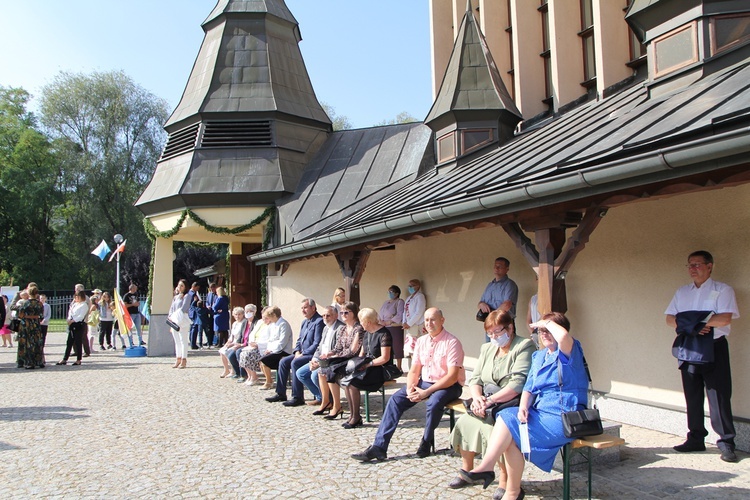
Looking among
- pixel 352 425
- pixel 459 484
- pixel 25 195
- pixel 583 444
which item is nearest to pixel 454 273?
pixel 352 425

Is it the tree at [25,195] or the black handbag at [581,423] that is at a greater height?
the tree at [25,195]

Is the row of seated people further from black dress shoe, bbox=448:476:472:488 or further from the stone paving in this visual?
the stone paving

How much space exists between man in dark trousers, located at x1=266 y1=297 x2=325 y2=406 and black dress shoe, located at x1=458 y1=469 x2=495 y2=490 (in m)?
4.08

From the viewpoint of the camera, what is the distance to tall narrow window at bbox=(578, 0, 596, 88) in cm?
1166

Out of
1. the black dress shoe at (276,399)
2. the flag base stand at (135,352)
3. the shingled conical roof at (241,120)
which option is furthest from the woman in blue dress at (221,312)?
the black dress shoe at (276,399)

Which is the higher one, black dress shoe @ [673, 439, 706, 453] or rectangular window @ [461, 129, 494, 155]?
rectangular window @ [461, 129, 494, 155]

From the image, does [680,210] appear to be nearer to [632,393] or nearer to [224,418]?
[632,393]

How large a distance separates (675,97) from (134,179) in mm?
33624

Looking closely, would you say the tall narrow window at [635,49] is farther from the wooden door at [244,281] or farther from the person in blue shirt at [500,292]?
the wooden door at [244,281]

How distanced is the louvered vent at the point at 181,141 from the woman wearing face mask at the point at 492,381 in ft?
43.3

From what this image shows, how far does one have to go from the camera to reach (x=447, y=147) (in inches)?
489

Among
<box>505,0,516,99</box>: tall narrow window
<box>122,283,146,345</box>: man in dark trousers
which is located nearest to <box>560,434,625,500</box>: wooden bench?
<box>505,0,516,99</box>: tall narrow window

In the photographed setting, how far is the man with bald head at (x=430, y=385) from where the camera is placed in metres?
5.71

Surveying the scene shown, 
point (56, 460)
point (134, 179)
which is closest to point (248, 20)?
point (56, 460)
